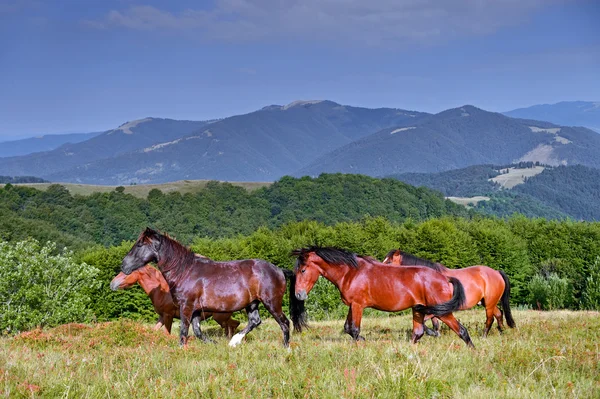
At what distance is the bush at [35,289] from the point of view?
19.5 metres

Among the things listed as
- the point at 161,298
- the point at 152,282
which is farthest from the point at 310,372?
the point at 152,282

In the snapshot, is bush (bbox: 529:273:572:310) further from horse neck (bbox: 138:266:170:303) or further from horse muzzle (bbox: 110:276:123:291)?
horse muzzle (bbox: 110:276:123:291)

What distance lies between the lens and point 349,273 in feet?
33.6

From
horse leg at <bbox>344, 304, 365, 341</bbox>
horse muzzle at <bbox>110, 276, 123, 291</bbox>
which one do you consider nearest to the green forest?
horse leg at <bbox>344, 304, 365, 341</bbox>

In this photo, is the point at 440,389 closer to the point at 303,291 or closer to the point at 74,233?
the point at 303,291

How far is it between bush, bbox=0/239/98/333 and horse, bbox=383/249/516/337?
47.7 ft

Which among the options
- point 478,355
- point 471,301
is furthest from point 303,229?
point 478,355

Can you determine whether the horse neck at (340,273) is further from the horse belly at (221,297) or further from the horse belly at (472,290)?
the horse belly at (472,290)

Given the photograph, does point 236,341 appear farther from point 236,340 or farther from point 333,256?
point 333,256

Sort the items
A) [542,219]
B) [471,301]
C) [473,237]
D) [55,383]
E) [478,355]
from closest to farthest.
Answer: [55,383] < [478,355] < [471,301] < [473,237] < [542,219]

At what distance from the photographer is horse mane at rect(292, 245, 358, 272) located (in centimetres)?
1023

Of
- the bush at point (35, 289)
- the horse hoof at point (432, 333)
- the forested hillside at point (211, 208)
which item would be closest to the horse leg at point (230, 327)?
the horse hoof at point (432, 333)

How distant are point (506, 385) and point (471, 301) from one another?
5916 mm

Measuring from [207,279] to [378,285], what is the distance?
142 inches
